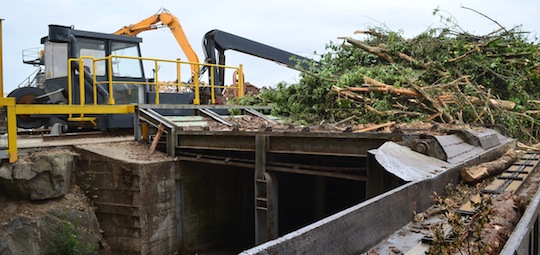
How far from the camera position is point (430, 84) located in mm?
10555

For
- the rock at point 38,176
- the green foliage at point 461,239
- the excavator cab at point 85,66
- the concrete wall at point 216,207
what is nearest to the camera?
the green foliage at point 461,239

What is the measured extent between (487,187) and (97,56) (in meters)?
9.96

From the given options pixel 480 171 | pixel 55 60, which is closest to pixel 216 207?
pixel 55 60

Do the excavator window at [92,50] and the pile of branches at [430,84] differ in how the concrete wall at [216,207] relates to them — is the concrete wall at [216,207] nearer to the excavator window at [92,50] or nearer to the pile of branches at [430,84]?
the pile of branches at [430,84]

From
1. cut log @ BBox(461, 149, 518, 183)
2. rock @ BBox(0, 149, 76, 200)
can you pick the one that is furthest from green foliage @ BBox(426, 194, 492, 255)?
rock @ BBox(0, 149, 76, 200)

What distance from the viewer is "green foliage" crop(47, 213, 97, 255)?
7516mm

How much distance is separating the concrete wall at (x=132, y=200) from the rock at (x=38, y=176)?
1.57 ft

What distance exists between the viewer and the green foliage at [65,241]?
7.52 metres

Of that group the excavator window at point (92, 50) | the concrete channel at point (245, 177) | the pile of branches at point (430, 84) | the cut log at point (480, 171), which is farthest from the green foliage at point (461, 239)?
the excavator window at point (92, 50)

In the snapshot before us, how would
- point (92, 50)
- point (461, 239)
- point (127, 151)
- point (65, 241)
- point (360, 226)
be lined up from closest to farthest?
point (461, 239) → point (360, 226) → point (65, 241) → point (127, 151) → point (92, 50)

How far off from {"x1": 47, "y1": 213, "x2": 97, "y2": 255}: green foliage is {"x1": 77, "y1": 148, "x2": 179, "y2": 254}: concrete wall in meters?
0.75

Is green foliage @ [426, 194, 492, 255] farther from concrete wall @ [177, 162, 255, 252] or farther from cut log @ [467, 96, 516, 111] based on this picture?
cut log @ [467, 96, 516, 111]

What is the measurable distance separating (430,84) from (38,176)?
8.35m

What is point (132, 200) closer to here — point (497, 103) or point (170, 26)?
point (497, 103)
